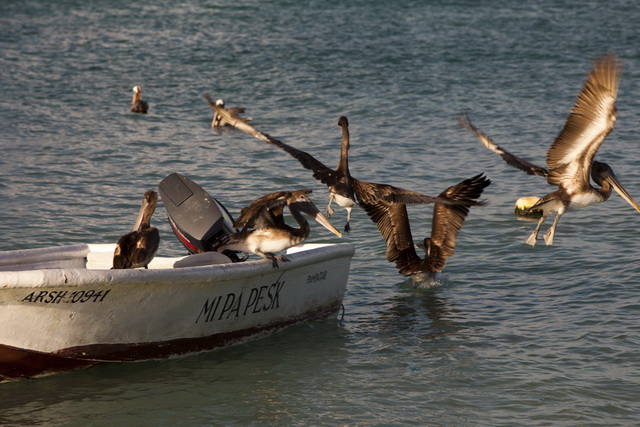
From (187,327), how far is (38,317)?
139 cm

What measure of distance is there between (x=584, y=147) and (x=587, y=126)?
0.26 metres

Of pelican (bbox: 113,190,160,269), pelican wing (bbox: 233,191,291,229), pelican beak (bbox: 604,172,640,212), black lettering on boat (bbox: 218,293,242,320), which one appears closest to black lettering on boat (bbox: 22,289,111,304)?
pelican (bbox: 113,190,160,269)

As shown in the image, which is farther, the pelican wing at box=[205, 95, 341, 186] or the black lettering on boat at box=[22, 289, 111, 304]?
the pelican wing at box=[205, 95, 341, 186]

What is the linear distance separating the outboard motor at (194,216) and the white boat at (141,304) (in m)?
0.73

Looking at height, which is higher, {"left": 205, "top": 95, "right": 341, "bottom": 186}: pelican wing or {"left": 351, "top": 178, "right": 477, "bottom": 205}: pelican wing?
{"left": 205, "top": 95, "right": 341, "bottom": 186}: pelican wing

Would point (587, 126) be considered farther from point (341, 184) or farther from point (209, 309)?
point (209, 309)

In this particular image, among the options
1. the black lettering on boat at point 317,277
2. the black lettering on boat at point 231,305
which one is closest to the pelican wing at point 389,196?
the black lettering on boat at point 317,277

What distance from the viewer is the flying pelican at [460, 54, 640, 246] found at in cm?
983

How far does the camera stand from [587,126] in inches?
399

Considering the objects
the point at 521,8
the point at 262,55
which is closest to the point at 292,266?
the point at 262,55

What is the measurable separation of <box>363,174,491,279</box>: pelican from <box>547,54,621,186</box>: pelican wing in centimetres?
93

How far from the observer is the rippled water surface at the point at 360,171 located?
27.6 ft

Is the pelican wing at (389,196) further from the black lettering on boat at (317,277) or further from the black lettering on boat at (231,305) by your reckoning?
the black lettering on boat at (231,305)

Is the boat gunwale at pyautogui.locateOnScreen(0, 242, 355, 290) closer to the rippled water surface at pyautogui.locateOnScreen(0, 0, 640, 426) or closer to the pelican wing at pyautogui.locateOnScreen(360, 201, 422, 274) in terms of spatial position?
the rippled water surface at pyautogui.locateOnScreen(0, 0, 640, 426)
